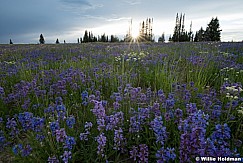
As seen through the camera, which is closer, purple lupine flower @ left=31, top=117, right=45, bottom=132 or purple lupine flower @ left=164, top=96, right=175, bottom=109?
purple lupine flower @ left=31, top=117, right=45, bottom=132

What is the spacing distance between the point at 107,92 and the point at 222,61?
3.91 metres

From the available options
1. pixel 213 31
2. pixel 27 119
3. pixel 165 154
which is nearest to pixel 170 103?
pixel 165 154

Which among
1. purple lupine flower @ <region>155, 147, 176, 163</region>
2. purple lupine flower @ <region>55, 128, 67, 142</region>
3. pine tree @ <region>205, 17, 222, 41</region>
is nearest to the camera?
purple lupine flower @ <region>155, 147, 176, 163</region>

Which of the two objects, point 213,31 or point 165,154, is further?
point 213,31

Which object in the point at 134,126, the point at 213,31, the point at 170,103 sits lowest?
the point at 134,126

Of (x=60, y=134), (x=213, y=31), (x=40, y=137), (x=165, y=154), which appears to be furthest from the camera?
(x=213, y=31)

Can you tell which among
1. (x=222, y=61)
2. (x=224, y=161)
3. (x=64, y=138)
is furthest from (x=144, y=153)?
(x=222, y=61)

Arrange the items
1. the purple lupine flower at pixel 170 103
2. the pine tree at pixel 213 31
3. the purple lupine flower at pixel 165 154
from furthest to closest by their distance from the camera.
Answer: the pine tree at pixel 213 31 < the purple lupine flower at pixel 170 103 < the purple lupine flower at pixel 165 154

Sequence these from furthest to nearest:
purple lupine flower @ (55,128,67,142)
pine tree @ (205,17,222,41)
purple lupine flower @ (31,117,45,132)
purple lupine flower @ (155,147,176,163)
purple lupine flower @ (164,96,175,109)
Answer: pine tree @ (205,17,222,41) → purple lupine flower @ (164,96,175,109) → purple lupine flower @ (31,117,45,132) → purple lupine flower @ (55,128,67,142) → purple lupine flower @ (155,147,176,163)

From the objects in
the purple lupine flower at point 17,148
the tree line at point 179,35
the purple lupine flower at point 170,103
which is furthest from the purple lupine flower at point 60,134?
the tree line at point 179,35

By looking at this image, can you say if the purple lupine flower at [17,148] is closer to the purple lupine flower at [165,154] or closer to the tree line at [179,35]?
the purple lupine flower at [165,154]

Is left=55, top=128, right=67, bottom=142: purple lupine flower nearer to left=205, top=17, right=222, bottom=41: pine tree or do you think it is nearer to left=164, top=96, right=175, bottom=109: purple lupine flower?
left=164, top=96, right=175, bottom=109: purple lupine flower

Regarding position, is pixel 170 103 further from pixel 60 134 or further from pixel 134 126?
pixel 60 134

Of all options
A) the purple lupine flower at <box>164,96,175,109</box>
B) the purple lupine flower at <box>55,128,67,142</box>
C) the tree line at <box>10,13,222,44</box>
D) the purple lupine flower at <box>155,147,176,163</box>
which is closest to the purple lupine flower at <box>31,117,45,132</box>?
the purple lupine flower at <box>55,128,67,142</box>
